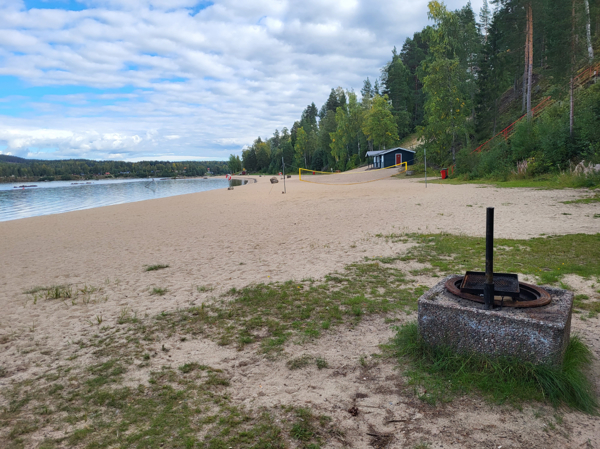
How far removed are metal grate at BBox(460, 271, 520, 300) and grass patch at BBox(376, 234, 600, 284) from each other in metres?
2.53

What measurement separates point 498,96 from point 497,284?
44998mm

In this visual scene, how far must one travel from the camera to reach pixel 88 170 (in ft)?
527

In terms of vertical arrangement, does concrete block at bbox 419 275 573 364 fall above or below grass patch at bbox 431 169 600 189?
below

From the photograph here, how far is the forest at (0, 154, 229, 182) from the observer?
142625mm

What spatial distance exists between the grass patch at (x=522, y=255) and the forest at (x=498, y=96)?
1296cm

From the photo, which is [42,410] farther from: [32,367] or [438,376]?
[438,376]

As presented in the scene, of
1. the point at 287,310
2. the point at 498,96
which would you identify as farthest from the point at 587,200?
the point at 498,96

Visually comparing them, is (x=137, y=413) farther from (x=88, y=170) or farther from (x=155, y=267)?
(x=88, y=170)

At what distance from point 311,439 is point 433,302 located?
1604 millimetres

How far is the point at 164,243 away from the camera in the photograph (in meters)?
10.8

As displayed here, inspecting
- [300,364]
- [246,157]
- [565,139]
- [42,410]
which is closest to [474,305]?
→ [300,364]

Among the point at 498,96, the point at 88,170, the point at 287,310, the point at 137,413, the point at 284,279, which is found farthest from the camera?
the point at 88,170

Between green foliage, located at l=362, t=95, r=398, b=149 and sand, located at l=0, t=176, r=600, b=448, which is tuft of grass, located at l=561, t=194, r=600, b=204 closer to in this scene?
sand, located at l=0, t=176, r=600, b=448

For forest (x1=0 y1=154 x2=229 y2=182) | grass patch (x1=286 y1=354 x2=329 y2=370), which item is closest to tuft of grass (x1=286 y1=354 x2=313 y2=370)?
grass patch (x1=286 y1=354 x2=329 y2=370)
